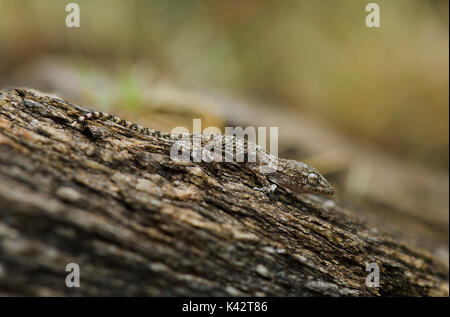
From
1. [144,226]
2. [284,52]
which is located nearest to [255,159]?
[144,226]

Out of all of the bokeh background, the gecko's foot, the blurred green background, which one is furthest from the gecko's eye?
the blurred green background

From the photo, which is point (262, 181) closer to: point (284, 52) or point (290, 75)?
point (290, 75)

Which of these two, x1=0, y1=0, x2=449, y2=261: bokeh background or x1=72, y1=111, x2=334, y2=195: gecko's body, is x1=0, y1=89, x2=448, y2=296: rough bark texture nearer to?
x1=72, y1=111, x2=334, y2=195: gecko's body

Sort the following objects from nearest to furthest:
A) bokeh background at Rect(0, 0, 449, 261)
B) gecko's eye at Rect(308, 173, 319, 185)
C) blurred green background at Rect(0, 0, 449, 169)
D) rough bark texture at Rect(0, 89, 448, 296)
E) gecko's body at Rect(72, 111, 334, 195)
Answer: rough bark texture at Rect(0, 89, 448, 296), gecko's body at Rect(72, 111, 334, 195), gecko's eye at Rect(308, 173, 319, 185), bokeh background at Rect(0, 0, 449, 261), blurred green background at Rect(0, 0, 449, 169)

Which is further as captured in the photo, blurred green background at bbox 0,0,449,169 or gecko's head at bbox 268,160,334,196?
blurred green background at bbox 0,0,449,169

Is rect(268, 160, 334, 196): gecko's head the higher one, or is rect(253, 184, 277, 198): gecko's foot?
rect(268, 160, 334, 196): gecko's head

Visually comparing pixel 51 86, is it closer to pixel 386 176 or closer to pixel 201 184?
pixel 201 184

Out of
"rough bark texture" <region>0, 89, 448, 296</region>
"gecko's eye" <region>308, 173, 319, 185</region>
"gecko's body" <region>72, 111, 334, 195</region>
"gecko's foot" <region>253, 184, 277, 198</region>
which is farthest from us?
"gecko's eye" <region>308, 173, 319, 185</region>
